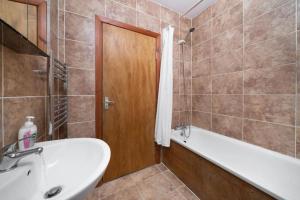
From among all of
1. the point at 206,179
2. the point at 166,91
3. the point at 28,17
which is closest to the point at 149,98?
the point at 166,91

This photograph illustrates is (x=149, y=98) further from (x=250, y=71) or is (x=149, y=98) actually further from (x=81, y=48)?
(x=250, y=71)

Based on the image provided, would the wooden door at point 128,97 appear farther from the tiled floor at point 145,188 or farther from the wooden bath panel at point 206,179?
the wooden bath panel at point 206,179

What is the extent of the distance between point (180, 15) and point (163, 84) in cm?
120

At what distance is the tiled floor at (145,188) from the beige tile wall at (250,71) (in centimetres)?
91

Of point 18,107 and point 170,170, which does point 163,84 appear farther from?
point 18,107

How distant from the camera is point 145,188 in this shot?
1366mm

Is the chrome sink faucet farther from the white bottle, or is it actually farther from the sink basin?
the white bottle

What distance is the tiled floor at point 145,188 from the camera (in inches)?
49.5

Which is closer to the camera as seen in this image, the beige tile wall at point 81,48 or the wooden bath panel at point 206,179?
the wooden bath panel at point 206,179

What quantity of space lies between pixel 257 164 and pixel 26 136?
1924mm

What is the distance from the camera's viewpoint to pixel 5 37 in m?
0.53

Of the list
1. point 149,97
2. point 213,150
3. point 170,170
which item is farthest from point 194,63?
point 170,170

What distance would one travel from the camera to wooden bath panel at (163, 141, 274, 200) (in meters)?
0.87

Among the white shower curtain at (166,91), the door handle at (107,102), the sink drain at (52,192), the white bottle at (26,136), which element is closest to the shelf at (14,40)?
the white bottle at (26,136)
